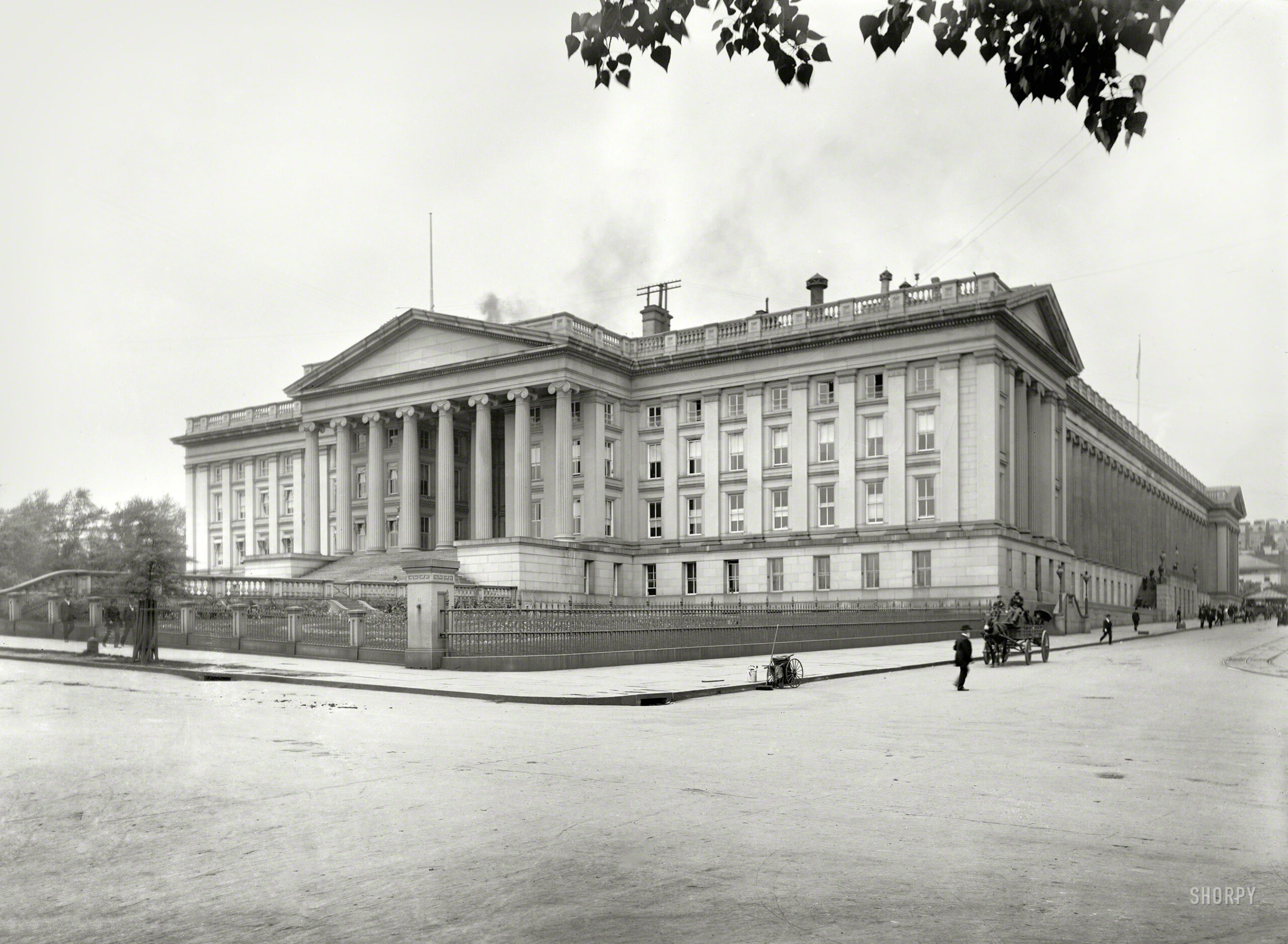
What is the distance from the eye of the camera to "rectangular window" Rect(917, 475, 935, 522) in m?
61.1

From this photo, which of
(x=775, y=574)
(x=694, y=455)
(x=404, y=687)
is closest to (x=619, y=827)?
(x=404, y=687)

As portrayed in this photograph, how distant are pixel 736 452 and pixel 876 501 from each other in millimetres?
9557

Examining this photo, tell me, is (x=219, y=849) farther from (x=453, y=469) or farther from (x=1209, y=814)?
(x=453, y=469)

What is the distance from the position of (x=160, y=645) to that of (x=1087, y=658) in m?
28.7

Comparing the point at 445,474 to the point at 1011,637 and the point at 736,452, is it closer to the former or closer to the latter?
the point at 736,452

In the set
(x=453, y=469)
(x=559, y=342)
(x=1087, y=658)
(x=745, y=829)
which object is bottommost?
(x=1087, y=658)

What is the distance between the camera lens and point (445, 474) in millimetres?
71000

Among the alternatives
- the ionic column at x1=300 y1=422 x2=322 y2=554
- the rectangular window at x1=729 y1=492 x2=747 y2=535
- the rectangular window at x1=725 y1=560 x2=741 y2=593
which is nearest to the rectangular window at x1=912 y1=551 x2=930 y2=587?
the rectangular window at x1=725 y1=560 x2=741 y2=593

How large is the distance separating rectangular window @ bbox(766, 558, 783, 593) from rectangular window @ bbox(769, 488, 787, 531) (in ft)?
6.44

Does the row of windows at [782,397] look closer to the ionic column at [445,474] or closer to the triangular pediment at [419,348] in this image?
the triangular pediment at [419,348]

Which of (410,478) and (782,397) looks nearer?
(782,397)

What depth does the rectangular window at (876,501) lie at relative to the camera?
6288 cm

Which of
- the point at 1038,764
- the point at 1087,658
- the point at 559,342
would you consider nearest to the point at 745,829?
the point at 1038,764

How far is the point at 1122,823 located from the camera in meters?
9.34
